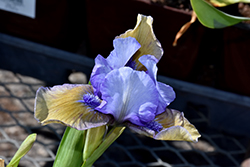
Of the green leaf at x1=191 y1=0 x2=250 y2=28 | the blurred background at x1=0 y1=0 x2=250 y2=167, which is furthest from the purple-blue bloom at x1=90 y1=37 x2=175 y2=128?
the blurred background at x1=0 y1=0 x2=250 y2=167

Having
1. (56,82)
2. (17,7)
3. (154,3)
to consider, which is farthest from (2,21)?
(154,3)

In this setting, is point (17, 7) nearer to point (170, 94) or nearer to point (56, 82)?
point (56, 82)

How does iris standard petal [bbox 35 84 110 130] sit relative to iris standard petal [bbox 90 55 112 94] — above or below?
below

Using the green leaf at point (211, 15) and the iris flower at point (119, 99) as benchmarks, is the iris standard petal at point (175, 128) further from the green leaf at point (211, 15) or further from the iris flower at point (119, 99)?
the green leaf at point (211, 15)

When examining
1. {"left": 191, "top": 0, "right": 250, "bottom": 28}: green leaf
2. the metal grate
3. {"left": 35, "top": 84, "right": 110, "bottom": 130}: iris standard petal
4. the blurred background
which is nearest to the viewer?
{"left": 35, "top": 84, "right": 110, "bottom": 130}: iris standard petal

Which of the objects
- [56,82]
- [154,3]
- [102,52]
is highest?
[154,3]

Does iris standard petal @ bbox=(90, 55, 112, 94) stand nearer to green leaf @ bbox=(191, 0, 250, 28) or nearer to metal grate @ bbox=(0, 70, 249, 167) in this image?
green leaf @ bbox=(191, 0, 250, 28)

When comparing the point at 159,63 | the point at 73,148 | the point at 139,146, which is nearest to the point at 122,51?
the point at 73,148
